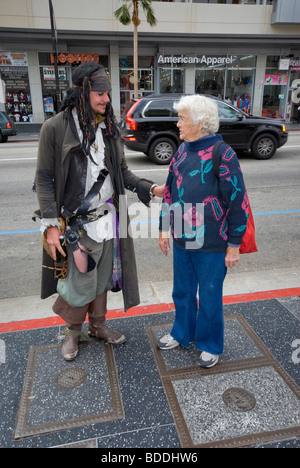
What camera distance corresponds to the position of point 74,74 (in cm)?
232

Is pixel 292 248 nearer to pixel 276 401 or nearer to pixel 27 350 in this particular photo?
pixel 276 401

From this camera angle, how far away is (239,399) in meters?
2.38

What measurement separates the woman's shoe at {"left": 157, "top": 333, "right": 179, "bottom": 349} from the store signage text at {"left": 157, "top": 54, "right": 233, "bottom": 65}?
2072 cm

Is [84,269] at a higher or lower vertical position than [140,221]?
higher

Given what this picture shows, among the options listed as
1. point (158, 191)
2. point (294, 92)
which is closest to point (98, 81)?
point (158, 191)

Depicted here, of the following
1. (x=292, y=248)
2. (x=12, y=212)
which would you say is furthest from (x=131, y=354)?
(x=12, y=212)

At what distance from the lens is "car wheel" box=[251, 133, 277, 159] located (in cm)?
1061

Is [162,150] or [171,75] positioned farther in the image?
[171,75]

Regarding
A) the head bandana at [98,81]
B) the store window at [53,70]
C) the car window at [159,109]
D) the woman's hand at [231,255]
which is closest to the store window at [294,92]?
the store window at [53,70]

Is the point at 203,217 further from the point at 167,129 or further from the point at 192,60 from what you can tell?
the point at 192,60

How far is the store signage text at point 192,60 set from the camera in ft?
68.5

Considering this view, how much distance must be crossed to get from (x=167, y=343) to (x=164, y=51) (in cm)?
2113

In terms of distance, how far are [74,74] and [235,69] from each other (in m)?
22.2

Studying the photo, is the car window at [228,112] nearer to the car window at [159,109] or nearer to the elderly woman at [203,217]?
the car window at [159,109]
